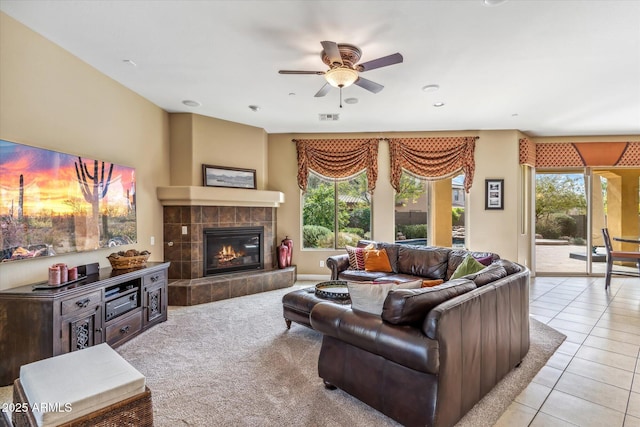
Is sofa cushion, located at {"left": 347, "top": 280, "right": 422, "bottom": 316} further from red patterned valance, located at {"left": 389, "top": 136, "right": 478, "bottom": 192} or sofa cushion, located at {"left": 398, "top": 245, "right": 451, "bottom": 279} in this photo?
red patterned valance, located at {"left": 389, "top": 136, "right": 478, "bottom": 192}

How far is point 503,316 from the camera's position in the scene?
95.6 inches

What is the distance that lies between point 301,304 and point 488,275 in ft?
5.90

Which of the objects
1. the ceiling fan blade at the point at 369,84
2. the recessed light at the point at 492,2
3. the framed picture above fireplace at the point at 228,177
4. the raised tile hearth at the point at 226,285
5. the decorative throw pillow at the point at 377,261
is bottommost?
the raised tile hearth at the point at 226,285

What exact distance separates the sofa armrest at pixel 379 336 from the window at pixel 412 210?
13.5 feet

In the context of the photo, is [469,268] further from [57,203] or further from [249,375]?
[57,203]

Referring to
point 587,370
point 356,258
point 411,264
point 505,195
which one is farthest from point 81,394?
point 505,195

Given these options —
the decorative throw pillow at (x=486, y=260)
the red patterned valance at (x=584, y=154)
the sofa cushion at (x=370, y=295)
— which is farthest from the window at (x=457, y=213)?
the sofa cushion at (x=370, y=295)

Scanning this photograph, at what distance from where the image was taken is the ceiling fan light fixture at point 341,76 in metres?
2.87

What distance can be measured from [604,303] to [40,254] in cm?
689

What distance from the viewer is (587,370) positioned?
2.69 metres

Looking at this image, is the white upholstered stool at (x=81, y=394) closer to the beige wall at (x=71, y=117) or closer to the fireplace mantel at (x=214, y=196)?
the beige wall at (x=71, y=117)

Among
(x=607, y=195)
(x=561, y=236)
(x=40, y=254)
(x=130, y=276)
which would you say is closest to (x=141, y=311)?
(x=130, y=276)

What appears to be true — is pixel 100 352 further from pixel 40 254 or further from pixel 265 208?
pixel 265 208

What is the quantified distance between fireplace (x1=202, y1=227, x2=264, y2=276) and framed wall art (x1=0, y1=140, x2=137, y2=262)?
4.33ft
